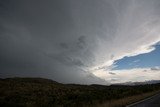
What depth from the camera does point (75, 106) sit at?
1850cm

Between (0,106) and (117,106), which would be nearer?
(0,106)

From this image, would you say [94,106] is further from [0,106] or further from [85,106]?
[0,106]

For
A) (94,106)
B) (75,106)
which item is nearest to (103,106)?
(94,106)

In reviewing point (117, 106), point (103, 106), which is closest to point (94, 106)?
point (103, 106)

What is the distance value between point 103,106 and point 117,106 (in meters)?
1.48

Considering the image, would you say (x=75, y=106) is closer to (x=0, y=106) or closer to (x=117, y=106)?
(x=117, y=106)

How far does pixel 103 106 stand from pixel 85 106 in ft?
3.92

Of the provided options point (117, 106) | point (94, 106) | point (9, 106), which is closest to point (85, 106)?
point (94, 106)

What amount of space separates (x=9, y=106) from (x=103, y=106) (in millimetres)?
6227

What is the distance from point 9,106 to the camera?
57.5 ft

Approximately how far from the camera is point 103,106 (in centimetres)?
1758

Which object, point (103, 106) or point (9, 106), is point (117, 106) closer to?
point (103, 106)

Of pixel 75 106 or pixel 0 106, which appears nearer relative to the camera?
pixel 0 106

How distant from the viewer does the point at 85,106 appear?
17609 millimetres
